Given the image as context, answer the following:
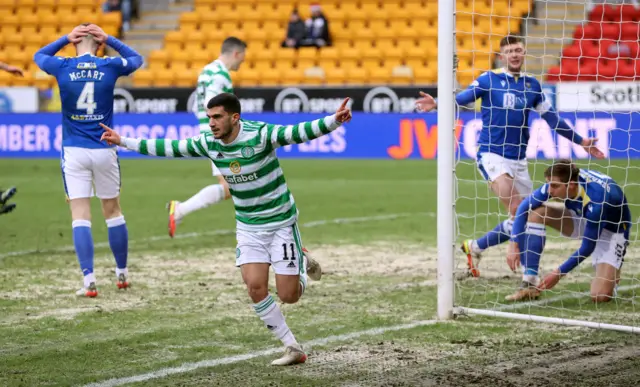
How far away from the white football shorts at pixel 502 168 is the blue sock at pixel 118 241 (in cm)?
325

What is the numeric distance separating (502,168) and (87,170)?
3636 mm

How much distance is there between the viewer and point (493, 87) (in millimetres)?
8906

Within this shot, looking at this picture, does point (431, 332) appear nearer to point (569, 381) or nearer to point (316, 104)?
point (569, 381)

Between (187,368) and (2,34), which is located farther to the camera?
(2,34)

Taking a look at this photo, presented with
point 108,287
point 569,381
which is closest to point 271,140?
point 569,381

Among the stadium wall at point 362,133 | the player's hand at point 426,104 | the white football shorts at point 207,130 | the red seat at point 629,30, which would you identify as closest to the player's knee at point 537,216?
the player's hand at point 426,104

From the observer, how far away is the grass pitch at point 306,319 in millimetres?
5766

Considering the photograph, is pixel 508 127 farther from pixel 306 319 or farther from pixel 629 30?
pixel 629 30

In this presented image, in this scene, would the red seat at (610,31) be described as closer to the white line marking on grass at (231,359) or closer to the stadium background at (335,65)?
the stadium background at (335,65)

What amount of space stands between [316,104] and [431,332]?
596 inches

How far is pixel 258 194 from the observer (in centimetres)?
621

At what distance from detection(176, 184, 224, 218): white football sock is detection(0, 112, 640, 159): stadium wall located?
8526mm

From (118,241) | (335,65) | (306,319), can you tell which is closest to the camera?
(306,319)

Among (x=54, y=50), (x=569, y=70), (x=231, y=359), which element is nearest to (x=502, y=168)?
(x=231, y=359)
